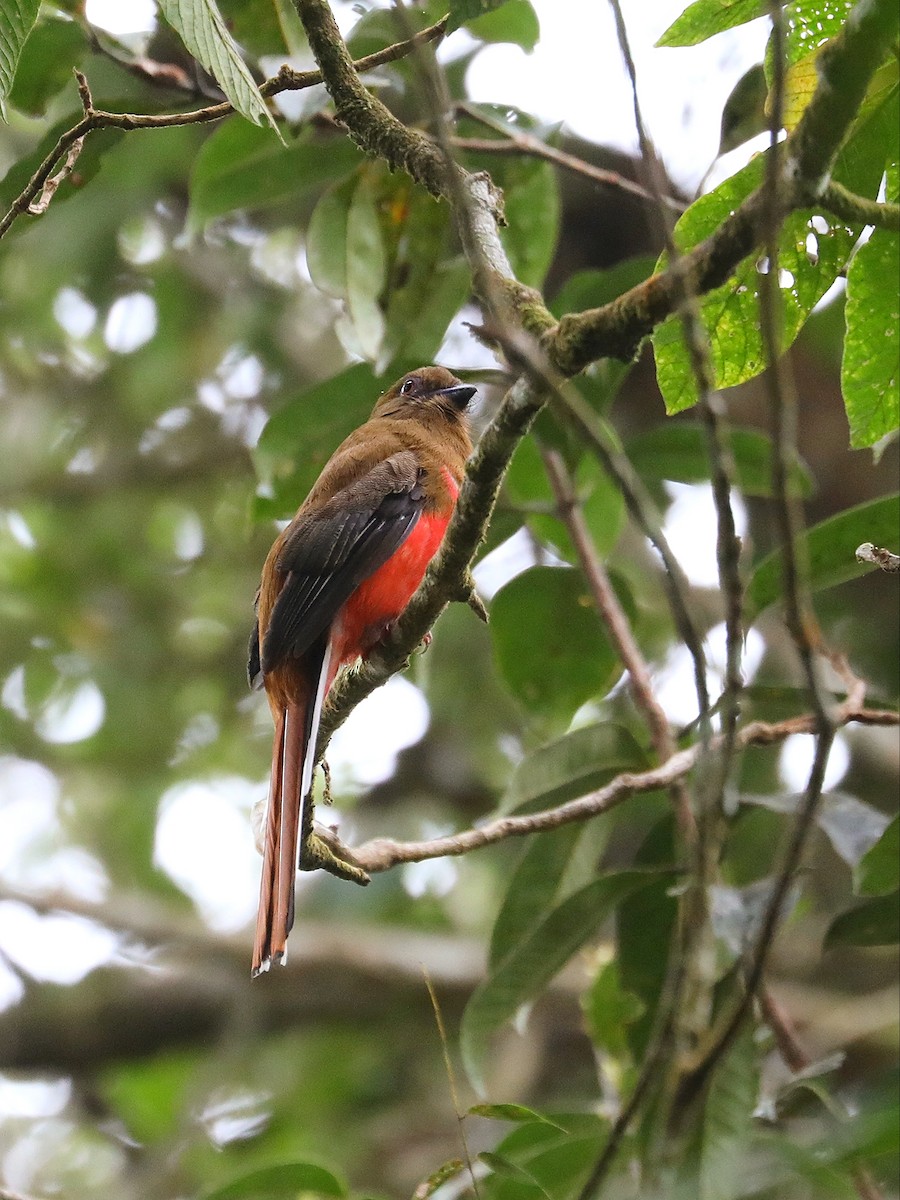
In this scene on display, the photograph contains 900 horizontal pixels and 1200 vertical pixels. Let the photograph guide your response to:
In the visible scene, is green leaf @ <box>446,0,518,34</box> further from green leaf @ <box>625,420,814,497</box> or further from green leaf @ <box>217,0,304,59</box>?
green leaf @ <box>625,420,814,497</box>

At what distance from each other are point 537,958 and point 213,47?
1950 millimetres

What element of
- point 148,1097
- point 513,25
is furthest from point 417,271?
point 148,1097

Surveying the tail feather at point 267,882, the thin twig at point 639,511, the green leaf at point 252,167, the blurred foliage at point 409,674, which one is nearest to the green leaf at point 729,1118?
the blurred foliage at point 409,674

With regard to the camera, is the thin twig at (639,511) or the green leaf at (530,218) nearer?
the thin twig at (639,511)

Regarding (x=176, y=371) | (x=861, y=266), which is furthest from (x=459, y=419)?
(x=176, y=371)

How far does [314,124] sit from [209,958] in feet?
10.9

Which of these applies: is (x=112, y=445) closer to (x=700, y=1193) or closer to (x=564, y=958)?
(x=564, y=958)

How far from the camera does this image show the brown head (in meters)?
4.29

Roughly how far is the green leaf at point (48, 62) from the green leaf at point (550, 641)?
1.58 m

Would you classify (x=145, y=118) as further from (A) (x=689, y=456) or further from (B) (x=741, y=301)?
(A) (x=689, y=456)

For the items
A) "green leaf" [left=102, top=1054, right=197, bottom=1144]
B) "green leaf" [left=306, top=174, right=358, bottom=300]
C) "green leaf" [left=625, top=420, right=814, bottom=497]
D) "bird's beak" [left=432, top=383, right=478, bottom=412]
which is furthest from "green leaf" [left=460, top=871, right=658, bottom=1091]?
"green leaf" [left=102, top=1054, right=197, bottom=1144]

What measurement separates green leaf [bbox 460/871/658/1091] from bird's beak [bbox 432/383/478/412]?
1765mm

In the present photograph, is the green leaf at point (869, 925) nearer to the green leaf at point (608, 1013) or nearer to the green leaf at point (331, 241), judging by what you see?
the green leaf at point (608, 1013)

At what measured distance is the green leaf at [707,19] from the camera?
2.14 m
